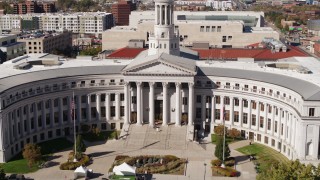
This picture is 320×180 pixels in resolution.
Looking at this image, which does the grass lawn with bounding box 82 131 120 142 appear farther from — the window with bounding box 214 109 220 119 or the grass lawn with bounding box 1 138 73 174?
the window with bounding box 214 109 220 119

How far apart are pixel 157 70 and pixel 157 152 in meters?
22.7

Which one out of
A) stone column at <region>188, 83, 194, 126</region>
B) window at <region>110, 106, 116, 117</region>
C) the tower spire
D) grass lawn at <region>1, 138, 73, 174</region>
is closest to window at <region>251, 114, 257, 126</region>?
stone column at <region>188, 83, 194, 126</region>

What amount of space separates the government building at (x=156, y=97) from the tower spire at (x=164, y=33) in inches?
595

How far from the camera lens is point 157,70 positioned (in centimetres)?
13050

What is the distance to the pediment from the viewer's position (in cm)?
12975

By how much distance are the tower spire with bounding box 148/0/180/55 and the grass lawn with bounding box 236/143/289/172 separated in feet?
142

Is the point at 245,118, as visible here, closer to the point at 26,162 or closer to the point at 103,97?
the point at 103,97

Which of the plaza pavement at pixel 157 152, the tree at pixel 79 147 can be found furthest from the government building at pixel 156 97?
the tree at pixel 79 147

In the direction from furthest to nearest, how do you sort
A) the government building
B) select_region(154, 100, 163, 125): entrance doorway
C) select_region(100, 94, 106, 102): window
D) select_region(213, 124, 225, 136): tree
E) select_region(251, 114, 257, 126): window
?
1. select_region(100, 94, 106, 102): window
2. select_region(154, 100, 163, 125): entrance doorway
3. select_region(251, 114, 257, 126): window
4. select_region(213, 124, 225, 136): tree
5. the government building

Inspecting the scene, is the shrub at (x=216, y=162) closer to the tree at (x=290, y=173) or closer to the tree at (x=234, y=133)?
the tree at (x=234, y=133)

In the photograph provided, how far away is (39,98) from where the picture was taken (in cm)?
12644

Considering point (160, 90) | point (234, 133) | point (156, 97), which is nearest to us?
point (234, 133)

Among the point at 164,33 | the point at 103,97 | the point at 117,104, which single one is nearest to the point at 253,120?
the point at 117,104

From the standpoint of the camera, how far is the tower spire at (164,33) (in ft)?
495
